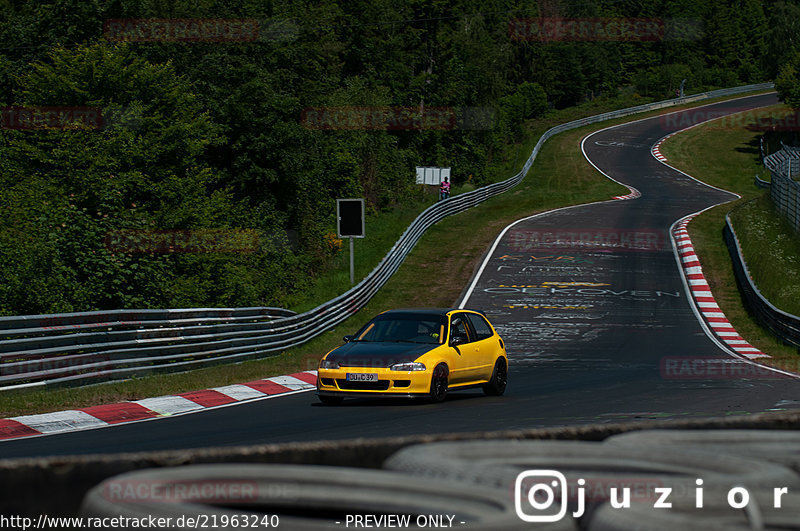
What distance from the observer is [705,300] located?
3247cm

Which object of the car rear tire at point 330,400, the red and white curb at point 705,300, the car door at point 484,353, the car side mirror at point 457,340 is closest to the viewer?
the car rear tire at point 330,400

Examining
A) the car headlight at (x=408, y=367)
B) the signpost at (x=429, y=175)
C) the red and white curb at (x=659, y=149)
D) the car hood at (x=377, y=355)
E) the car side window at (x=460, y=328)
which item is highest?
the red and white curb at (x=659, y=149)

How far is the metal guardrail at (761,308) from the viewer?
79.1 ft

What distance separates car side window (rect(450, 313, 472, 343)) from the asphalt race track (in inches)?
39.2

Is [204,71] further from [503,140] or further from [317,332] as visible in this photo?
[503,140]

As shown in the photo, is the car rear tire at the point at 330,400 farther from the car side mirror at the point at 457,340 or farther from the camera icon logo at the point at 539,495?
the camera icon logo at the point at 539,495

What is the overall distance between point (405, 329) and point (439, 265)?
2369 cm

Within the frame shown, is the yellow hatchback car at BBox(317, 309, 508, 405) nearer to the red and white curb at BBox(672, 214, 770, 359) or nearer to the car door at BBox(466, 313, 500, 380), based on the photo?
the car door at BBox(466, 313, 500, 380)

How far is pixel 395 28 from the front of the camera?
341 feet

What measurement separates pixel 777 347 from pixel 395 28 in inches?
3323

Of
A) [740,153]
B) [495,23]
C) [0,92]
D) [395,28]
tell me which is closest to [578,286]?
[0,92]

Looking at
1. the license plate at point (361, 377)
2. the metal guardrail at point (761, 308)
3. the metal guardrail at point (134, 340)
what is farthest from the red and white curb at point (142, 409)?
the metal guardrail at point (761, 308)

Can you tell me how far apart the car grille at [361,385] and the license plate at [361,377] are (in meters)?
0.05

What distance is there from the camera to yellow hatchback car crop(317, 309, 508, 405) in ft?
47.3
